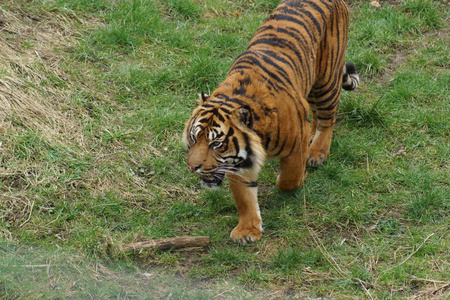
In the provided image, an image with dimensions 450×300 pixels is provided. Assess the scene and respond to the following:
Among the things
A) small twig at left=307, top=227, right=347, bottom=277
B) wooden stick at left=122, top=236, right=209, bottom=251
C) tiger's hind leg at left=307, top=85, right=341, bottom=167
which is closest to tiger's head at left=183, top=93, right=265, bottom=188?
wooden stick at left=122, top=236, right=209, bottom=251

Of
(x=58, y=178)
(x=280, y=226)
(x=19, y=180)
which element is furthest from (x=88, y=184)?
(x=280, y=226)

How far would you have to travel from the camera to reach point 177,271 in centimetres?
421

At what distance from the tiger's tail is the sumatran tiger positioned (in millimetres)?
286

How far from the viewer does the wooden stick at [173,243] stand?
170 inches

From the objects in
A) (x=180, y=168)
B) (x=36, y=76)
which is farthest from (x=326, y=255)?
(x=36, y=76)

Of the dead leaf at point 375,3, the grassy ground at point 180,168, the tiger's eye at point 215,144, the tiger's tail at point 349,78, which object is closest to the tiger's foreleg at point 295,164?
the grassy ground at point 180,168

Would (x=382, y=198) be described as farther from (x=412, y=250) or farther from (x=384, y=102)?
(x=384, y=102)

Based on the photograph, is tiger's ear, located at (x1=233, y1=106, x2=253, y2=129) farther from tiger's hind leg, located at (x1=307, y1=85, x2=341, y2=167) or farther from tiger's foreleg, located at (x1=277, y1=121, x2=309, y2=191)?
tiger's hind leg, located at (x1=307, y1=85, x2=341, y2=167)

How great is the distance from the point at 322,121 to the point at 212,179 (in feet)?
5.66

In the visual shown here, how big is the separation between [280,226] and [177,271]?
3.21ft

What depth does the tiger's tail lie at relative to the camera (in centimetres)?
572

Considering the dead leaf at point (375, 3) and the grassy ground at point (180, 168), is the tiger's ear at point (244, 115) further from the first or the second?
the dead leaf at point (375, 3)

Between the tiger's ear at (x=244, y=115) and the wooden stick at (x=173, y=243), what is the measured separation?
104 centimetres

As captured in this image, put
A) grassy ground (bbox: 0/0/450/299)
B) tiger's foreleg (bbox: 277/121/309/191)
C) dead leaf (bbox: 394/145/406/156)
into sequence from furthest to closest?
dead leaf (bbox: 394/145/406/156) → tiger's foreleg (bbox: 277/121/309/191) → grassy ground (bbox: 0/0/450/299)
